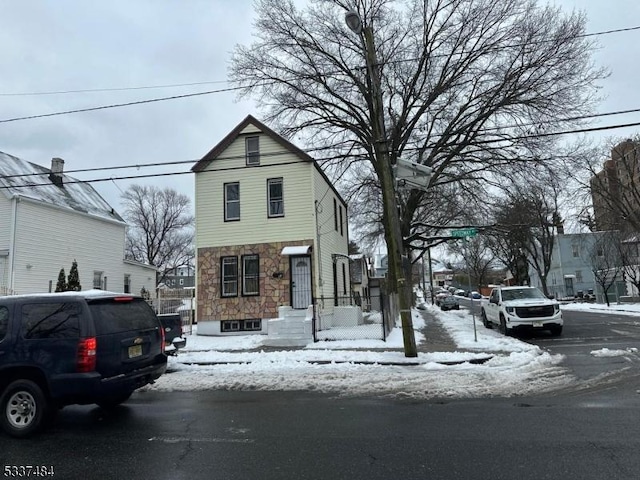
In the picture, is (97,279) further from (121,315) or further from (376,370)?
(121,315)

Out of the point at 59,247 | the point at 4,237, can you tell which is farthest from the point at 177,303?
the point at 4,237

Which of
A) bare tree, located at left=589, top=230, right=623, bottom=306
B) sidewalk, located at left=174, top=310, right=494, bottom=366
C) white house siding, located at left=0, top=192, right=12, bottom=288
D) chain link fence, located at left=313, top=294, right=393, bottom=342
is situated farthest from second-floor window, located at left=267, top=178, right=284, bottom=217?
bare tree, located at left=589, top=230, right=623, bottom=306

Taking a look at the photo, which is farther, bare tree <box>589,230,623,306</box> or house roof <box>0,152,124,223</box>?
bare tree <box>589,230,623,306</box>

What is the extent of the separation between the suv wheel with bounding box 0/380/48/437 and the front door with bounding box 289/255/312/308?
12338 mm

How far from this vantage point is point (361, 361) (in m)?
11.8

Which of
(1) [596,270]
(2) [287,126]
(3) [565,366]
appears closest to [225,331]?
(2) [287,126]

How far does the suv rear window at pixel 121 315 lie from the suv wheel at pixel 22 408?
1107 millimetres

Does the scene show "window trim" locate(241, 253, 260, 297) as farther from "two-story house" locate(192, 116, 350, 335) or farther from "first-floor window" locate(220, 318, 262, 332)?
"first-floor window" locate(220, 318, 262, 332)

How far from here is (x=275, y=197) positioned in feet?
62.6

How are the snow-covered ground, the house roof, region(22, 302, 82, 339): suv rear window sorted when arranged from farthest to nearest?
the house roof → the snow-covered ground → region(22, 302, 82, 339): suv rear window

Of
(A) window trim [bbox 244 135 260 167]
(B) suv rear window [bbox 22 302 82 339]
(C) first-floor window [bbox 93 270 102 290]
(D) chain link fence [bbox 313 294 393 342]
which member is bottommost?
(D) chain link fence [bbox 313 294 393 342]

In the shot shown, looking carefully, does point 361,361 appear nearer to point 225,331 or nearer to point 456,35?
point 225,331

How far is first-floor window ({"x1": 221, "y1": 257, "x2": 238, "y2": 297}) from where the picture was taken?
61.8 ft

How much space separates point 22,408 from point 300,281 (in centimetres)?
1256
